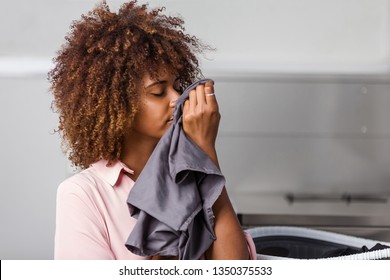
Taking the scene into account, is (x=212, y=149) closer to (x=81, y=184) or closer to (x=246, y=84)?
(x=81, y=184)

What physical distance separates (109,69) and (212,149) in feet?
0.80

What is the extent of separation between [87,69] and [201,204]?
0.32m

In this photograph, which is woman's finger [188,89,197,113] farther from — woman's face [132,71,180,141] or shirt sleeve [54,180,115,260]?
shirt sleeve [54,180,115,260]

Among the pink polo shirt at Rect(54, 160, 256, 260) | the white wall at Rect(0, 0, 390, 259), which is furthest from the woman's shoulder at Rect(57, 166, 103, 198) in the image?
the white wall at Rect(0, 0, 390, 259)

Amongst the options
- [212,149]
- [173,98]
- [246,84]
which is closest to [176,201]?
[212,149]

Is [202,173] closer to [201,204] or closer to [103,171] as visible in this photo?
[201,204]

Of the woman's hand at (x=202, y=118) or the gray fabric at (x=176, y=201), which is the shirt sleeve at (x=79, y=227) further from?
the woman's hand at (x=202, y=118)

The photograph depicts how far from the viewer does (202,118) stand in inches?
41.7

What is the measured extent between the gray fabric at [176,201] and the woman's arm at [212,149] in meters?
0.01

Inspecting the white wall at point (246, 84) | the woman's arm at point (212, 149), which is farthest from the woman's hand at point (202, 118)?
the white wall at point (246, 84)

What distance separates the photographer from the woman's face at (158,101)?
1.18 metres

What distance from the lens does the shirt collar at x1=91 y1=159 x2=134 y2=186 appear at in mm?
1164

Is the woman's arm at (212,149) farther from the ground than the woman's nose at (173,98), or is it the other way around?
the woman's nose at (173,98)

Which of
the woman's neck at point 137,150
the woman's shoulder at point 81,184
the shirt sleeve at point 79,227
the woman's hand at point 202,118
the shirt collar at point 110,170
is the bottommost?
the shirt sleeve at point 79,227
